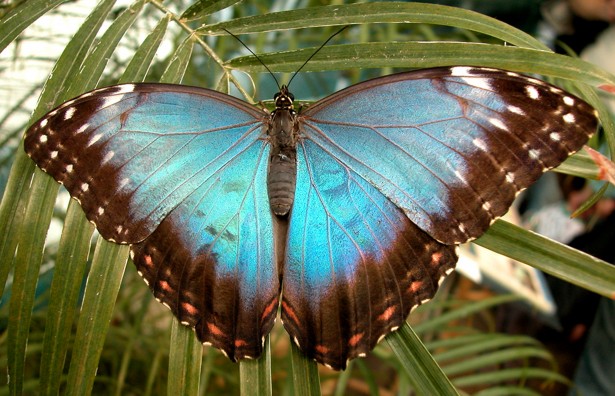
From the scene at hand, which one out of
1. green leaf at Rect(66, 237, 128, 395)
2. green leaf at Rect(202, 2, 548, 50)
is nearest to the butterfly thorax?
green leaf at Rect(202, 2, 548, 50)

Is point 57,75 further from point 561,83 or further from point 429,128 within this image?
point 561,83

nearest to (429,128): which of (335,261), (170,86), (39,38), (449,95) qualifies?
(449,95)

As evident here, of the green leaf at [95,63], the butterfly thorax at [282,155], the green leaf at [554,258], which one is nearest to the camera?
the green leaf at [554,258]

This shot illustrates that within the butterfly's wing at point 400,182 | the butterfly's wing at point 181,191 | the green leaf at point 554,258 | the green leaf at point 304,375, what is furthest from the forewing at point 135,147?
the green leaf at point 554,258

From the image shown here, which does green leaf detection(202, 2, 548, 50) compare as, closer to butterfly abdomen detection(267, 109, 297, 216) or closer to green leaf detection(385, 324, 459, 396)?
butterfly abdomen detection(267, 109, 297, 216)

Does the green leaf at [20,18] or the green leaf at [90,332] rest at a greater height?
the green leaf at [20,18]

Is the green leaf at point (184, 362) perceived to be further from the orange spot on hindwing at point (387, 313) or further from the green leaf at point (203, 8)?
the green leaf at point (203, 8)
